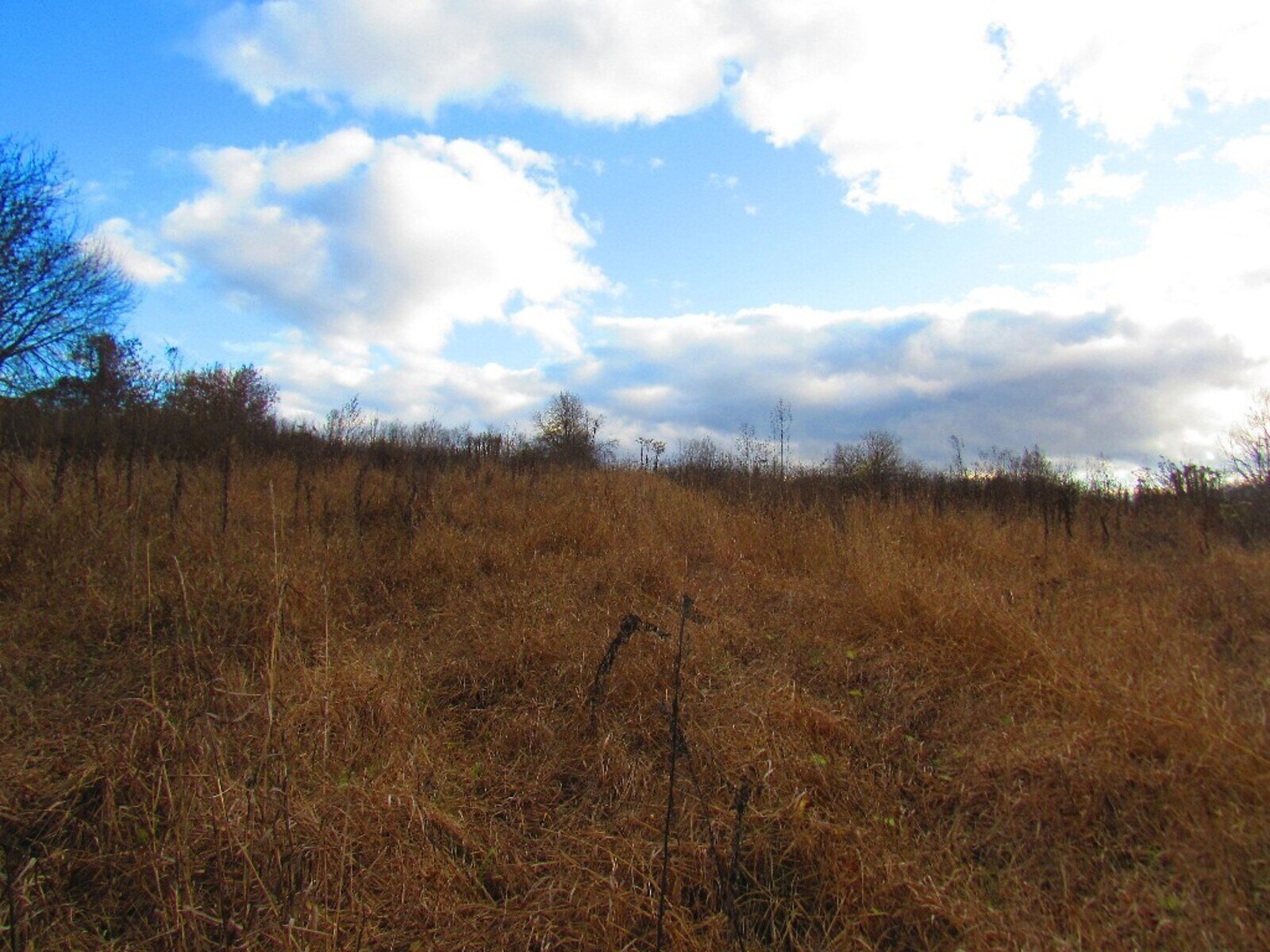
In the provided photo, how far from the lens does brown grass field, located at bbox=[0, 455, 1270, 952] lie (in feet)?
7.97

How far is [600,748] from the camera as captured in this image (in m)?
3.49

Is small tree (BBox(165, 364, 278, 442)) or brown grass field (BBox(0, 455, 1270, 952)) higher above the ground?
small tree (BBox(165, 364, 278, 442))

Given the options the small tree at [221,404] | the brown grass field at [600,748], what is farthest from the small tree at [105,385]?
the brown grass field at [600,748]

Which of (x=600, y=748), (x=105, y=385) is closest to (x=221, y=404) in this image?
(x=105, y=385)

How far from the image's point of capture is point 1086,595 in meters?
5.42

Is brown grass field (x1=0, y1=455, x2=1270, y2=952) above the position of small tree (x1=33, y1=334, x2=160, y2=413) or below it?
below

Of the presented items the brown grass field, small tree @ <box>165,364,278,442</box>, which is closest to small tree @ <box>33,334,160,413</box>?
small tree @ <box>165,364,278,442</box>

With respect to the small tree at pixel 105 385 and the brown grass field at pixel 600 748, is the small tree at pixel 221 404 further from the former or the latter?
the brown grass field at pixel 600 748

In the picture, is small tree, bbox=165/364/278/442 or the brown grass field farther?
small tree, bbox=165/364/278/442

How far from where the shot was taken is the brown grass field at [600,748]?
7.97ft

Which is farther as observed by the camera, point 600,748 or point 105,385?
point 105,385

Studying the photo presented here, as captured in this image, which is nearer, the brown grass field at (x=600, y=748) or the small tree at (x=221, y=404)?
the brown grass field at (x=600, y=748)

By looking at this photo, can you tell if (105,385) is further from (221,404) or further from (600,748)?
(600,748)

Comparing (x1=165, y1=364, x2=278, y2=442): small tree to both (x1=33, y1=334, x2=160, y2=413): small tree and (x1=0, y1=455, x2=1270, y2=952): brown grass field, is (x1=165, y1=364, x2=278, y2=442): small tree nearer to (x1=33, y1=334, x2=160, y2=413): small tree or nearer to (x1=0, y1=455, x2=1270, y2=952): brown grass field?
(x1=33, y1=334, x2=160, y2=413): small tree
